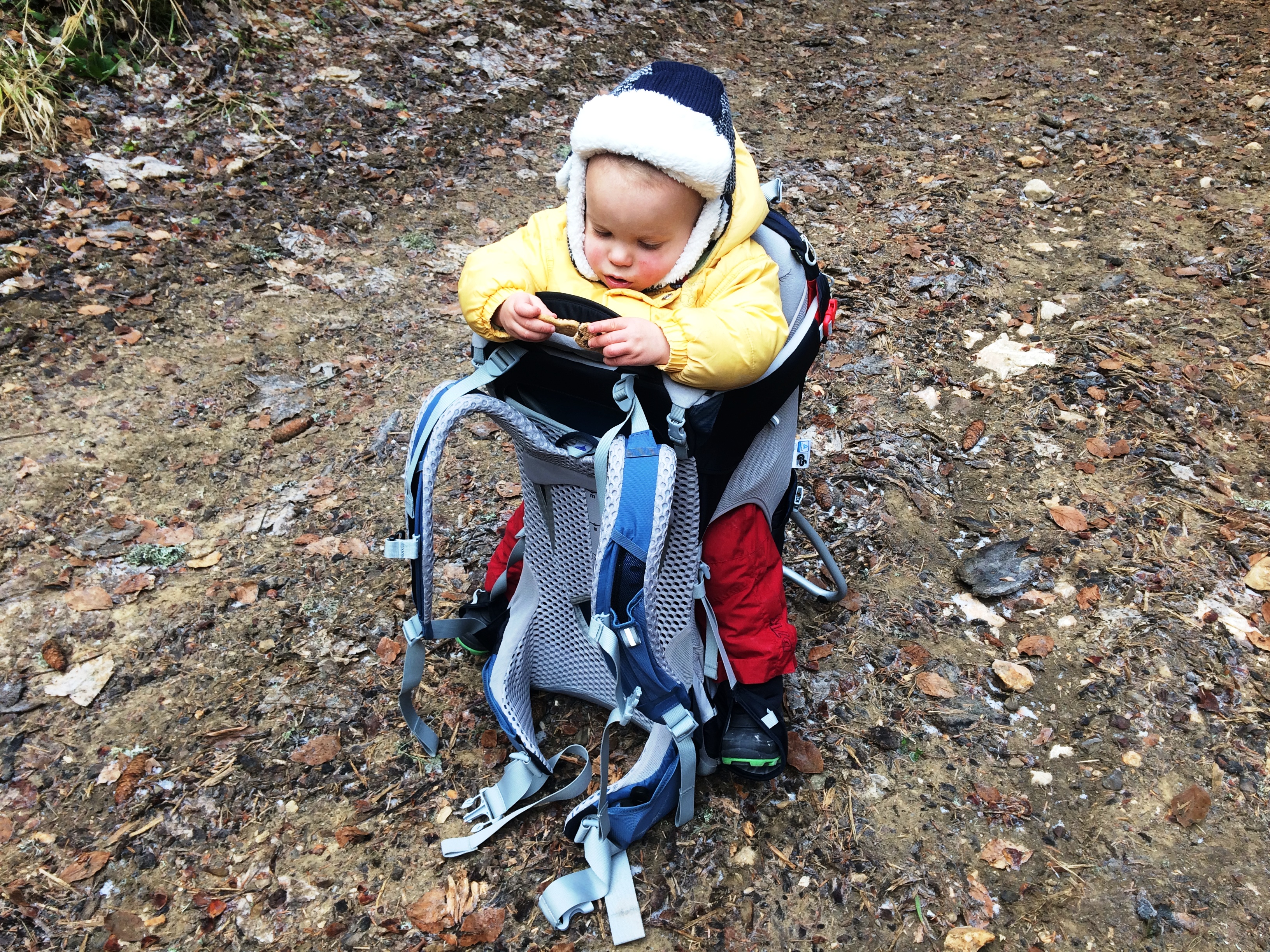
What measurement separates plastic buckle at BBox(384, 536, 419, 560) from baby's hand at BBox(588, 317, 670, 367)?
0.66 metres

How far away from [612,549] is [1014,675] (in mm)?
1714

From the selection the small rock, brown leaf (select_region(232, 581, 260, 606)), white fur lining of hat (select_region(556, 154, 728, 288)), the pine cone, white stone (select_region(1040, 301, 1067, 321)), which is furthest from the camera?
white stone (select_region(1040, 301, 1067, 321))

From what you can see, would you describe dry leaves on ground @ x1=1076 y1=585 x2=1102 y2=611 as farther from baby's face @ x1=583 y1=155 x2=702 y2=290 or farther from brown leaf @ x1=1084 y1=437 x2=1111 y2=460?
baby's face @ x1=583 y1=155 x2=702 y2=290

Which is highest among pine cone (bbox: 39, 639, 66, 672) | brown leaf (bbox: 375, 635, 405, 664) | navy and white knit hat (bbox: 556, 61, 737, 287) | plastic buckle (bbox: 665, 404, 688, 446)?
navy and white knit hat (bbox: 556, 61, 737, 287)

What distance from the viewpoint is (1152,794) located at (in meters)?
2.52

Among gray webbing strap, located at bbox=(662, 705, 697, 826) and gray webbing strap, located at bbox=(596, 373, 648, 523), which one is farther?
gray webbing strap, located at bbox=(662, 705, 697, 826)

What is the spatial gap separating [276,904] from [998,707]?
7.42 feet

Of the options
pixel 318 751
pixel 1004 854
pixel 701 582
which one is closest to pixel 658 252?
pixel 701 582

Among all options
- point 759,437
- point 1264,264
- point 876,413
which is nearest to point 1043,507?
point 876,413

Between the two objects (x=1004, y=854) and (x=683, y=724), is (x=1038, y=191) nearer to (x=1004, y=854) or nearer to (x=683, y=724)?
(x=1004, y=854)

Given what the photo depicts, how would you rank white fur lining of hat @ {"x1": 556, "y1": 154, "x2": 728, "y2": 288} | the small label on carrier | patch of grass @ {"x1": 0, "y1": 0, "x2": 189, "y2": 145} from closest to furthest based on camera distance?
white fur lining of hat @ {"x1": 556, "y1": 154, "x2": 728, "y2": 288} → the small label on carrier → patch of grass @ {"x1": 0, "y1": 0, "x2": 189, "y2": 145}

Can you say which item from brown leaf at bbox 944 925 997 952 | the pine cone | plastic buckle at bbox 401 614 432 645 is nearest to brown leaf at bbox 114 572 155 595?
the pine cone

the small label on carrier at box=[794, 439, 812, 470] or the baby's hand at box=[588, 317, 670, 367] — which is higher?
the baby's hand at box=[588, 317, 670, 367]

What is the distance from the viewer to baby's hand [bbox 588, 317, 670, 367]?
1.90m
